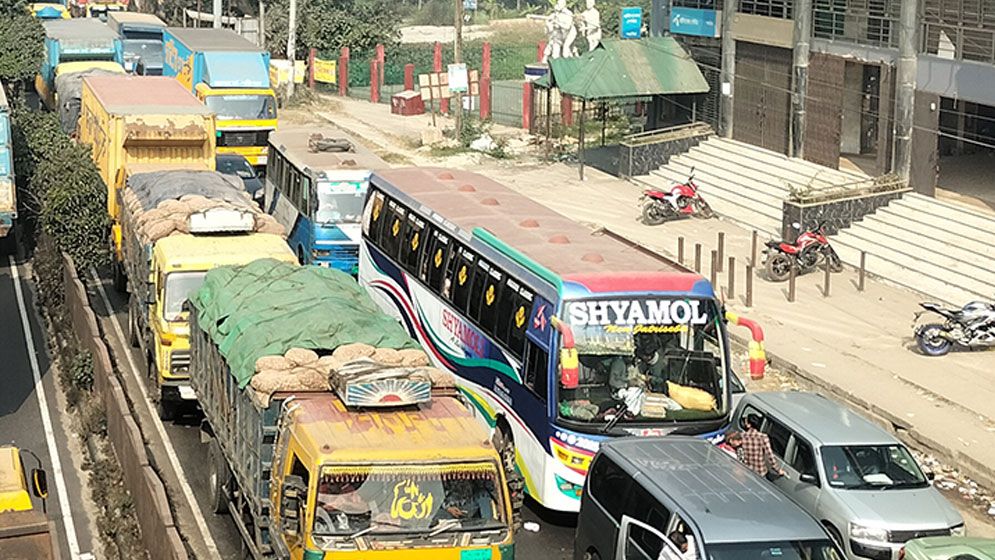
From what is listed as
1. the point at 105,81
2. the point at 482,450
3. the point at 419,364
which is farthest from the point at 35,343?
the point at 482,450

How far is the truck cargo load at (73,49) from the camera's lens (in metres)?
48.9

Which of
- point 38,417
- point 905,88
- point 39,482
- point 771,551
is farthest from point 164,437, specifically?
point 905,88

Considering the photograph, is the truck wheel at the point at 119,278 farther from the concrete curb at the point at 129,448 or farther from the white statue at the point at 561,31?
the white statue at the point at 561,31

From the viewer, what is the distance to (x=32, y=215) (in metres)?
34.0

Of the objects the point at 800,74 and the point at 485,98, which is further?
the point at 485,98

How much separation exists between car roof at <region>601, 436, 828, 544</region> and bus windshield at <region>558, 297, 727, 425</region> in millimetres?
989

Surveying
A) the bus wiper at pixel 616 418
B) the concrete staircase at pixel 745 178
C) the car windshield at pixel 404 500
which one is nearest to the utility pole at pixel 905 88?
the concrete staircase at pixel 745 178

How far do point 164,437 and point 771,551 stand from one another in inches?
Answer: 434

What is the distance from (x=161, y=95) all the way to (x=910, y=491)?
69.6 feet

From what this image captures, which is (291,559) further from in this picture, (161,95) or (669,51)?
(669,51)

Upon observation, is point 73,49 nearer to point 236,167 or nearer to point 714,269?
point 236,167

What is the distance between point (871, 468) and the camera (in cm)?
1752

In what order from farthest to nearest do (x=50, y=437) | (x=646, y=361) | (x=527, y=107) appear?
(x=527, y=107) < (x=50, y=437) < (x=646, y=361)

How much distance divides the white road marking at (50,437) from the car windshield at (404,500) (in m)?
6.05
